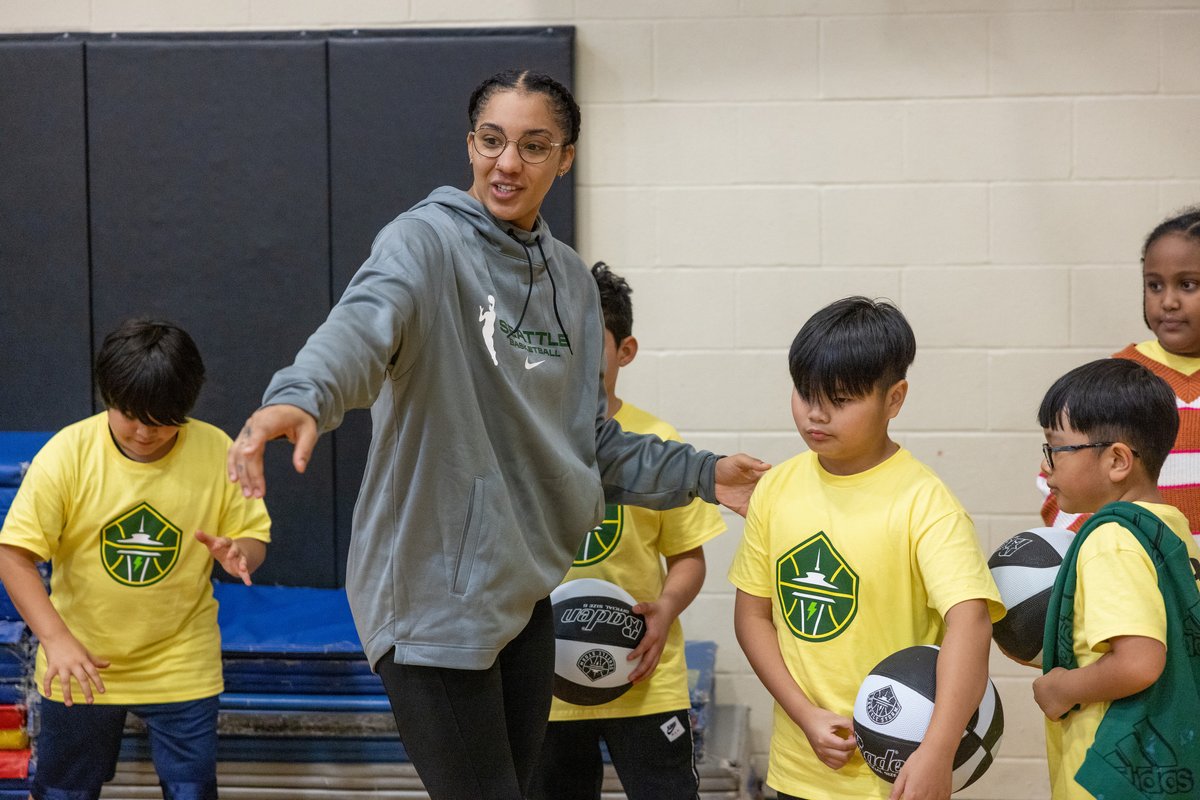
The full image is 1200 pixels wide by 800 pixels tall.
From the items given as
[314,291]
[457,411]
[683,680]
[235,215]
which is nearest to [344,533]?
[314,291]

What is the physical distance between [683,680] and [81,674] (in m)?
1.36

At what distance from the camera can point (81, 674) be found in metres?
2.58

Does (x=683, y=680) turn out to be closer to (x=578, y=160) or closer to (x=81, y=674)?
(x=81, y=674)

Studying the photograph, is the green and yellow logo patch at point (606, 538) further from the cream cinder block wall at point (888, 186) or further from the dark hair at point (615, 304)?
the cream cinder block wall at point (888, 186)

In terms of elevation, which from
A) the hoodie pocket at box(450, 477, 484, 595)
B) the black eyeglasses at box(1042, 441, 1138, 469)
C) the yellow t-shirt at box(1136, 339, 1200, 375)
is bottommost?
the hoodie pocket at box(450, 477, 484, 595)

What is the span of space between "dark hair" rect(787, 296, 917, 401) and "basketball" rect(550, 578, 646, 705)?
2.20 feet

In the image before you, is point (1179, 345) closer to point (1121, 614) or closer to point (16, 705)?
point (1121, 614)

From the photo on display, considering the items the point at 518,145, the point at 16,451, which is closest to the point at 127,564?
the point at 16,451

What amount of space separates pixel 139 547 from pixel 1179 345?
258 cm

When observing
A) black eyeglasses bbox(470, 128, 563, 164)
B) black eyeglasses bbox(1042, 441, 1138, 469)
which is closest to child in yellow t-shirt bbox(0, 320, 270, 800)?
black eyeglasses bbox(470, 128, 563, 164)

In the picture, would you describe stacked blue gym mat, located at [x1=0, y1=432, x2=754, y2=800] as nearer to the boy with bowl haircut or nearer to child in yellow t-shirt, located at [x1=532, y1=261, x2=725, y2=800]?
child in yellow t-shirt, located at [x1=532, y1=261, x2=725, y2=800]

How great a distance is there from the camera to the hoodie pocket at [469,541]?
1.86 meters

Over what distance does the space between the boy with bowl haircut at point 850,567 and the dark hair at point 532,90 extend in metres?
0.62

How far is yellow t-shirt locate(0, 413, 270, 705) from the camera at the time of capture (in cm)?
281
